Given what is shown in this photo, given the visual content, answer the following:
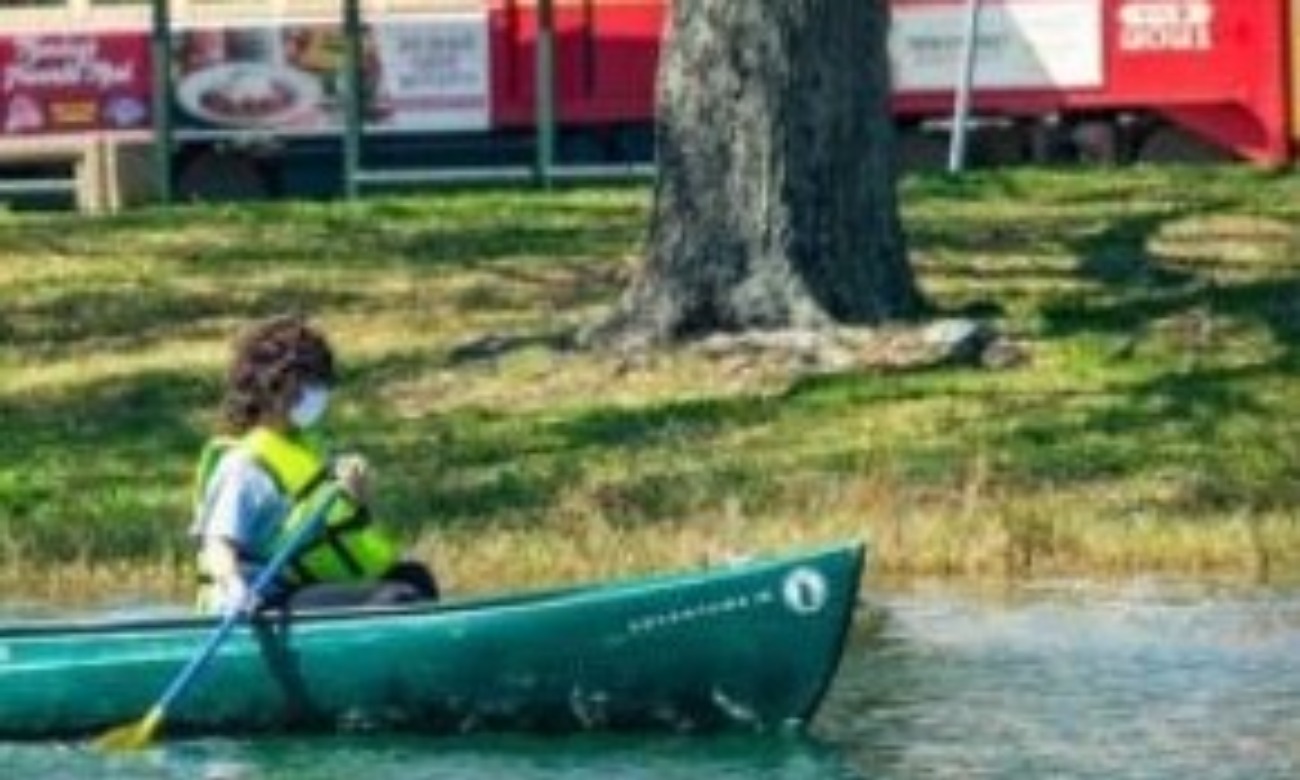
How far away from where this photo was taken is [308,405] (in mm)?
14703

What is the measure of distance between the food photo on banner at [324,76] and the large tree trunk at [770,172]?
1181 centimetres

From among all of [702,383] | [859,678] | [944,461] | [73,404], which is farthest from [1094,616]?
[73,404]

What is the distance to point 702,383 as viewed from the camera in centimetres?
2267

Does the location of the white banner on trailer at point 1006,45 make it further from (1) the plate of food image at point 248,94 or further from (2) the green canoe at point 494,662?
(2) the green canoe at point 494,662

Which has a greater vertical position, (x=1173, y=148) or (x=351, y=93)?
(x=351, y=93)

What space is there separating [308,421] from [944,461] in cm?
668

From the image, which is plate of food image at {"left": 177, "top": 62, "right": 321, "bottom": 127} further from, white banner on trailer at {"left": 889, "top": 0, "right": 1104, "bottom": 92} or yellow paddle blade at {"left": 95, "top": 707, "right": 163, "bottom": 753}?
yellow paddle blade at {"left": 95, "top": 707, "right": 163, "bottom": 753}

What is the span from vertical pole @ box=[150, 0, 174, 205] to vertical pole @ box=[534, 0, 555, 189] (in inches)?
96.5

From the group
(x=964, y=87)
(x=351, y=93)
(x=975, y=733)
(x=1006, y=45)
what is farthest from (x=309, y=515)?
(x=1006, y=45)

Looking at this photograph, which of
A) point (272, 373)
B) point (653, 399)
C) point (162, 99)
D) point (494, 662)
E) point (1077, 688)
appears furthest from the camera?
point (162, 99)

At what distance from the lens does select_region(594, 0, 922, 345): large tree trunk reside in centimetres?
2289

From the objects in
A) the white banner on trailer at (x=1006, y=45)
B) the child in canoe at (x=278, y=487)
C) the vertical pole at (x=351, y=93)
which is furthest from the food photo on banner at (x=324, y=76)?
the child in canoe at (x=278, y=487)

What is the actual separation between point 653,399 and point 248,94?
12.8 m

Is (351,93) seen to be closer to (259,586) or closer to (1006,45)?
(1006,45)
